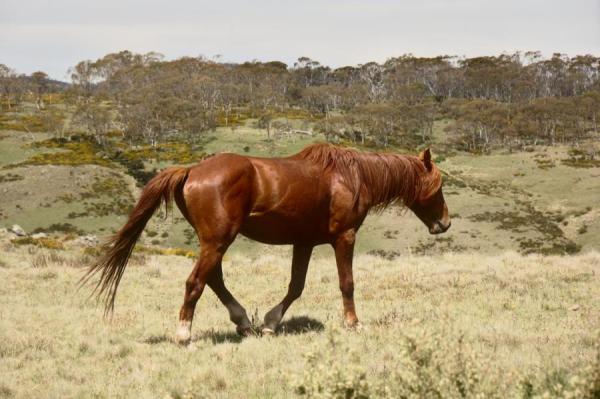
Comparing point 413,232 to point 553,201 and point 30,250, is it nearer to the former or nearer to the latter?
point 553,201

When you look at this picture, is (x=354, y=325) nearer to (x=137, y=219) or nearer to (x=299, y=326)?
(x=299, y=326)

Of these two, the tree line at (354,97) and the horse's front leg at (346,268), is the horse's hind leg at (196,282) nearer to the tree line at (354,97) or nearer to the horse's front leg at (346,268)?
the horse's front leg at (346,268)

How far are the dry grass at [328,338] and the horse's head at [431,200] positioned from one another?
1.41m

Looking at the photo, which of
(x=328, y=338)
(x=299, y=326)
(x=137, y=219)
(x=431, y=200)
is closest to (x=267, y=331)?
(x=299, y=326)

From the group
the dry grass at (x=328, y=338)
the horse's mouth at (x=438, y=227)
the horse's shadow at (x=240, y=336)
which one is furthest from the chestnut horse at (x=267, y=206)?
the horse's mouth at (x=438, y=227)

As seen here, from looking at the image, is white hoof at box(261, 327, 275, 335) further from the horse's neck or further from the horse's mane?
the horse's neck

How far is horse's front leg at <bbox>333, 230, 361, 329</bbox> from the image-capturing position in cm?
843

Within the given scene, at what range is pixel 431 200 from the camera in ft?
31.7

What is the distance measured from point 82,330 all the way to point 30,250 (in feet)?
44.3

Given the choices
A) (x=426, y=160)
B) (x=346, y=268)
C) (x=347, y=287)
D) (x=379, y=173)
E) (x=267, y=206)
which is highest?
(x=426, y=160)

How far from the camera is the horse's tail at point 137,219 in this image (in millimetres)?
8055

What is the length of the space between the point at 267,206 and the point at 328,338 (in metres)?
3.76

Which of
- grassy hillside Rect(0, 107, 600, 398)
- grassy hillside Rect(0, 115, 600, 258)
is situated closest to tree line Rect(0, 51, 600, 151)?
grassy hillside Rect(0, 115, 600, 258)

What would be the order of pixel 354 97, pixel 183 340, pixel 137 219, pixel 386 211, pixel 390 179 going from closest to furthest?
1. pixel 183 340
2. pixel 137 219
3. pixel 390 179
4. pixel 386 211
5. pixel 354 97
